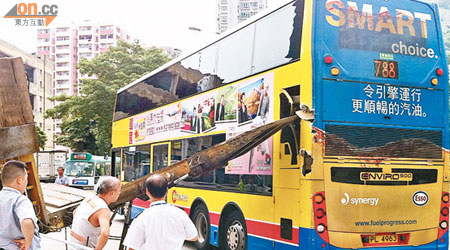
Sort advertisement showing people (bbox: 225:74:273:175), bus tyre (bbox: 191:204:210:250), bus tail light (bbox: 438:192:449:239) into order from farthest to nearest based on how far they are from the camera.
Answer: bus tyre (bbox: 191:204:210:250) → advertisement showing people (bbox: 225:74:273:175) → bus tail light (bbox: 438:192:449:239)

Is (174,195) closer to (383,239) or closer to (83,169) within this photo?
(383,239)

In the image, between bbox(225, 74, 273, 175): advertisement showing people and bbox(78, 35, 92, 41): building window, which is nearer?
bbox(225, 74, 273, 175): advertisement showing people

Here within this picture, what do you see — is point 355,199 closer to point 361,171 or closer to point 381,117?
point 361,171

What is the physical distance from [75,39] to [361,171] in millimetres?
131320

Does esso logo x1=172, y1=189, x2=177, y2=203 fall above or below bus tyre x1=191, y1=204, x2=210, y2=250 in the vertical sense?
above

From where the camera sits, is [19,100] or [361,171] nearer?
[19,100]

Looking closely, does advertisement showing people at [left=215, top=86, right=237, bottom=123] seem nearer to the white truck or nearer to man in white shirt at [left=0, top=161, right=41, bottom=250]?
man in white shirt at [left=0, top=161, right=41, bottom=250]

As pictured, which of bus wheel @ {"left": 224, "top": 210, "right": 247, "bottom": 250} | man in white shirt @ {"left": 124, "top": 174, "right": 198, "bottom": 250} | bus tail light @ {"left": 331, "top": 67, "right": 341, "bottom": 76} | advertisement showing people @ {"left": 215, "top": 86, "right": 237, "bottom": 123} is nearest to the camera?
man in white shirt @ {"left": 124, "top": 174, "right": 198, "bottom": 250}

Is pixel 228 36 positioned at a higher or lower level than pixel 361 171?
higher

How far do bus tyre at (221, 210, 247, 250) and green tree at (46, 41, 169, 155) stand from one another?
26.1 metres

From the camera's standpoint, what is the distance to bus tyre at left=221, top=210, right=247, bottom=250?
8637 millimetres

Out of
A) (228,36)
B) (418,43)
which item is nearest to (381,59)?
(418,43)

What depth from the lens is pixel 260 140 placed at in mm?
7715

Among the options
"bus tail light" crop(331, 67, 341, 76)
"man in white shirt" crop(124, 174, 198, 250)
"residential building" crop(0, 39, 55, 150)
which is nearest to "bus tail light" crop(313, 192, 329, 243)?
"bus tail light" crop(331, 67, 341, 76)
